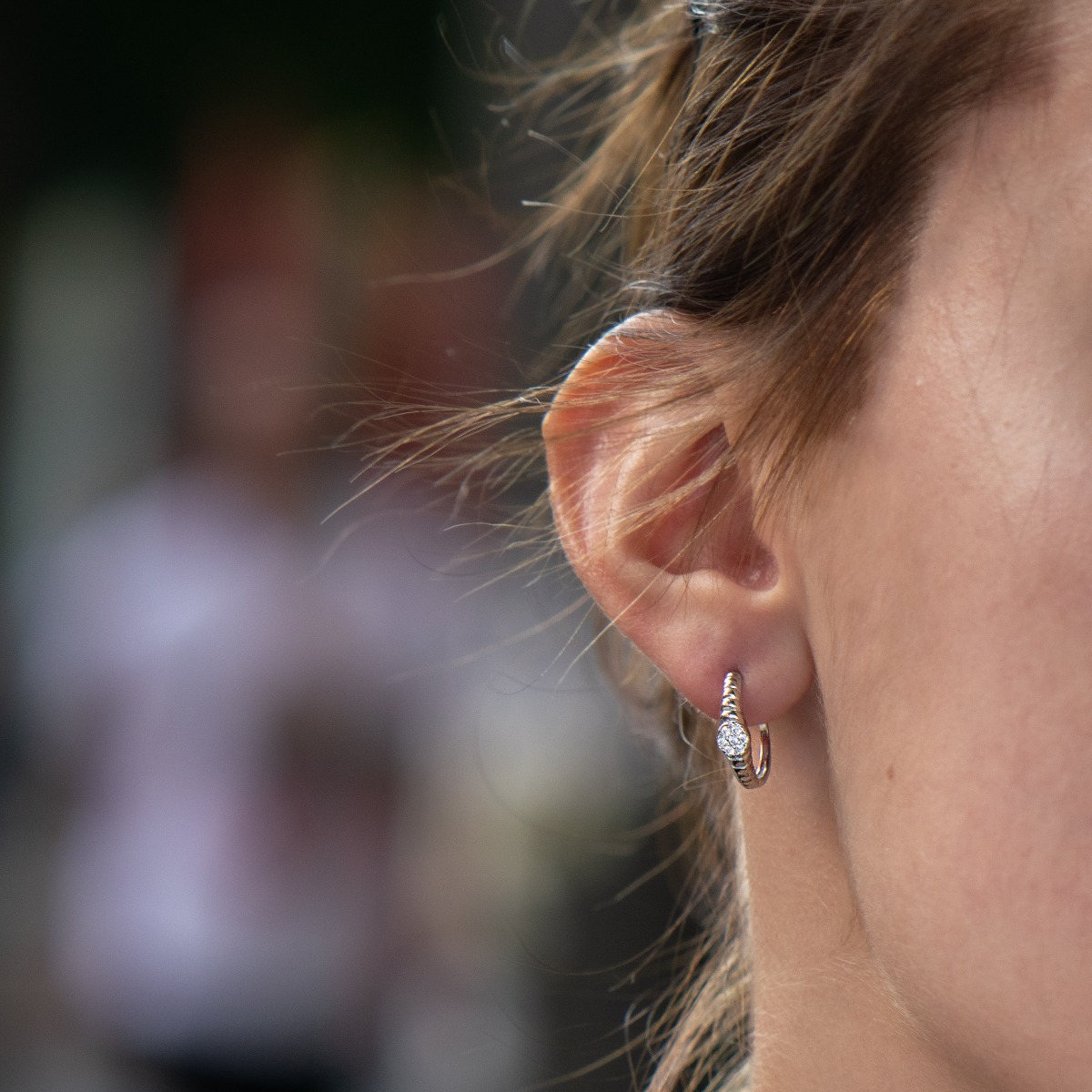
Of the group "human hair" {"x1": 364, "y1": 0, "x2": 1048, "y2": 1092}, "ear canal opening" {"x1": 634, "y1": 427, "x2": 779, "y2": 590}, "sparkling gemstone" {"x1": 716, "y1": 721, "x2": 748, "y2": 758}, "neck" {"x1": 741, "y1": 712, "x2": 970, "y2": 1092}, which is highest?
"human hair" {"x1": 364, "y1": 0, "x2": 1048, "y2": 1092}

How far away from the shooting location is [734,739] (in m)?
0.98

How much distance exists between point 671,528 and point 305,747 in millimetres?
2128

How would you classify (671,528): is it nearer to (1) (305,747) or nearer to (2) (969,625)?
(2) (969,625)

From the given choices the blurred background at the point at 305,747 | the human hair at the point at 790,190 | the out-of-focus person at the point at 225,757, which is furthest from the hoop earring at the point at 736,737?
the out-of-focus person at the point at 225,757

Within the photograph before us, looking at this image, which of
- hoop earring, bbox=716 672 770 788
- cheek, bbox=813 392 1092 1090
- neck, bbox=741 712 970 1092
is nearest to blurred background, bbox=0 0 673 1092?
neck, bbox=741 712 970 1092

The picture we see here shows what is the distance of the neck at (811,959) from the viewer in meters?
0.99

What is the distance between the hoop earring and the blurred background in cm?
138

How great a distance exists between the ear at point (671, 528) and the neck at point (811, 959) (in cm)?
7

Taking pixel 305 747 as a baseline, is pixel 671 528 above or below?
below

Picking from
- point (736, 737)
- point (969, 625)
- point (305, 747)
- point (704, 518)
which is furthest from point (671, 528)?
point (305, 747)

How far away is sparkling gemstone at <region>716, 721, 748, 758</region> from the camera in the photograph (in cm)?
98

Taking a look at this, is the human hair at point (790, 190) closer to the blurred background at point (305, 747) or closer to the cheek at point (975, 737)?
the cheek at point (975, 737)

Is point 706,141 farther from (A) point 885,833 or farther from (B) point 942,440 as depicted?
(A) point 885,833

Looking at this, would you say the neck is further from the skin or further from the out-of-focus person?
the out-of-focus person
